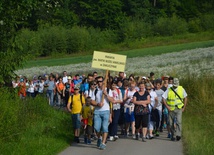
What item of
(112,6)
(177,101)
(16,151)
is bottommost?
(16,151)

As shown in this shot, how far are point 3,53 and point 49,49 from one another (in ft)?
208

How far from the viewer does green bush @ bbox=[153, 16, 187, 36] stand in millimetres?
88125

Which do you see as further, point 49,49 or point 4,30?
point 49,49

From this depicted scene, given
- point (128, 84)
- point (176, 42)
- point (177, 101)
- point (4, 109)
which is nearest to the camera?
point (4, 109)

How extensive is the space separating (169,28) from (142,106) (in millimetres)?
72020

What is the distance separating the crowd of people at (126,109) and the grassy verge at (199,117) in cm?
76

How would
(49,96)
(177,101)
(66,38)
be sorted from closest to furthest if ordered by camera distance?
1. (177,101)
2. (49,96)
3. (66,38)

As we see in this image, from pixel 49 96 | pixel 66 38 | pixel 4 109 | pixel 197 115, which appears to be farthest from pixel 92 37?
pixel 4 109

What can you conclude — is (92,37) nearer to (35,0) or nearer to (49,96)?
(49,96)

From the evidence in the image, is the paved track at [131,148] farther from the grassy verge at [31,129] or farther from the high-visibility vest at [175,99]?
the high-visibility vest at [175,99]

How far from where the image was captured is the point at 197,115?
2122 cm

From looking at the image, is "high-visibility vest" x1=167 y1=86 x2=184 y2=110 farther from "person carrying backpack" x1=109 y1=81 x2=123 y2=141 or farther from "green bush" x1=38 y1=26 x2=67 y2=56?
"green bush" x1=38 y1=26 x2=67 y2=56

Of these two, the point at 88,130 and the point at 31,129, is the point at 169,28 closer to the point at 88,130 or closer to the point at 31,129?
the point at 31,129

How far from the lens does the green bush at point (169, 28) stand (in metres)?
88.1
